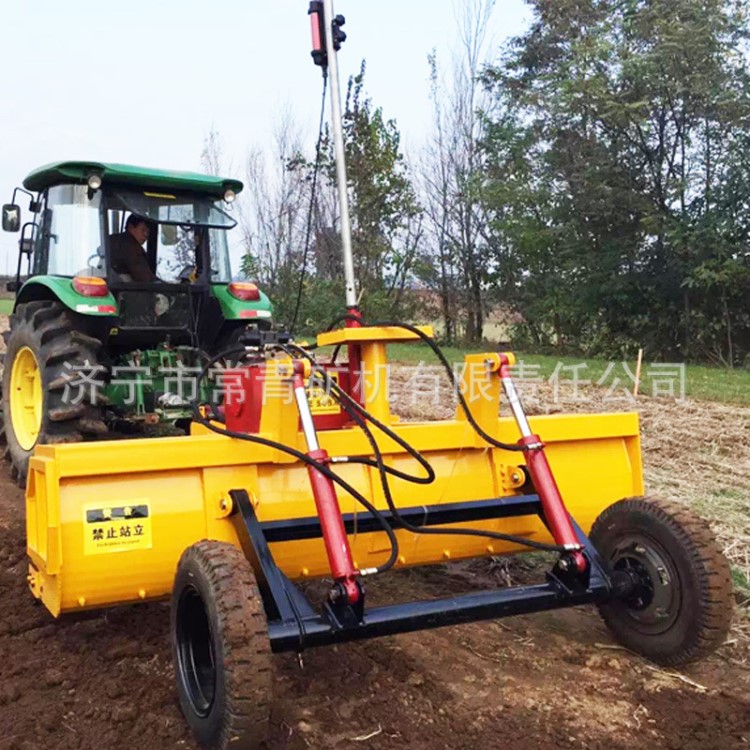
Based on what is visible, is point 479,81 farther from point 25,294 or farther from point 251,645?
point 251,645

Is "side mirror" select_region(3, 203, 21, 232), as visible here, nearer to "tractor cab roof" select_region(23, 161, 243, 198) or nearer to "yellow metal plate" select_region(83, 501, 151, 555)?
"tractor cab roof" select_region(23, 161, 243, 198)

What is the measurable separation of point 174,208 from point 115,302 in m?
0.91

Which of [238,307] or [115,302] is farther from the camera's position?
[238,307]

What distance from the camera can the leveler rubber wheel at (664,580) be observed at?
9.05 ft

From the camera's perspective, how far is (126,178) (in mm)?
5363

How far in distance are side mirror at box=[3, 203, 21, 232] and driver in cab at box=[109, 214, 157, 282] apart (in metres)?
0.76

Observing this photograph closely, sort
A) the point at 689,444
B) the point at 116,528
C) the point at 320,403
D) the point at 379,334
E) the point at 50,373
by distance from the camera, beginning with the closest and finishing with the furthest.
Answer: the point at 116,528, the point at 379,334, the point at 320,403, the point at 50,373, the point at 689,444

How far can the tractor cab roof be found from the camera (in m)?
5.19

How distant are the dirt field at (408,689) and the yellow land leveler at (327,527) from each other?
7.9 inches

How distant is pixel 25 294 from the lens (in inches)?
224

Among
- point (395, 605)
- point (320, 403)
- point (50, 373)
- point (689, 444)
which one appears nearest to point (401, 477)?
point (395, 605)

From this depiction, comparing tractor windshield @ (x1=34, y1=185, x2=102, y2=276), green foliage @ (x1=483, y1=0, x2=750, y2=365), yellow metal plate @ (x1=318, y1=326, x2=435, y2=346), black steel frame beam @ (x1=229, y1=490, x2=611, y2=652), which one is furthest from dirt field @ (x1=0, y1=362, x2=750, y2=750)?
green foliage @ (x1=483, y1=0, x2=750, y2=365)

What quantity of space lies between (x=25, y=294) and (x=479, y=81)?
18827mm

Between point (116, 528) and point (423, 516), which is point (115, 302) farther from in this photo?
point (423, 516)
